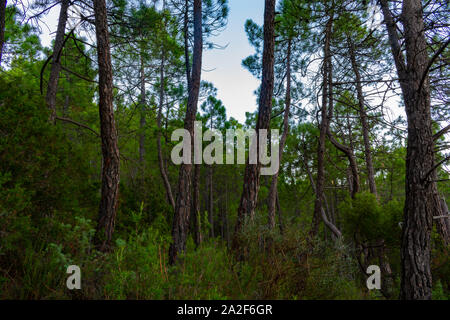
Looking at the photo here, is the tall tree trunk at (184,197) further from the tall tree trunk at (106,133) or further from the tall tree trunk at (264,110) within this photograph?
the tall tree trunk at (106,133)

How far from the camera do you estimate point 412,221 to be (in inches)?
141

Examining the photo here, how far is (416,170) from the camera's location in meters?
3.61

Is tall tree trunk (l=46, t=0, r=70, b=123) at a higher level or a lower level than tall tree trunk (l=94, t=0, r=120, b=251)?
higher

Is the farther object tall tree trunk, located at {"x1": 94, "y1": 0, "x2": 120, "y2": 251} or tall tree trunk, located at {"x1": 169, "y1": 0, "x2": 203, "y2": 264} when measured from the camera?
tall tree trunk, located at {"x1": 169, "y1": 0, "x2": 203, "y2": 264}

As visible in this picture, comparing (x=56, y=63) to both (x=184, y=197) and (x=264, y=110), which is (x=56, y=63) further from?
(x=264, y=110)

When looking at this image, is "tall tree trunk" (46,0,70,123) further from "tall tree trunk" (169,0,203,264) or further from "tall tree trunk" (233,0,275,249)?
"tall tree trunk" (233,0,275,249)

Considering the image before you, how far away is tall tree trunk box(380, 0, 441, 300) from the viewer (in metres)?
3.50

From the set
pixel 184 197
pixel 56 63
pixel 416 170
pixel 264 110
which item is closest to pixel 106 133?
pixel 184 197

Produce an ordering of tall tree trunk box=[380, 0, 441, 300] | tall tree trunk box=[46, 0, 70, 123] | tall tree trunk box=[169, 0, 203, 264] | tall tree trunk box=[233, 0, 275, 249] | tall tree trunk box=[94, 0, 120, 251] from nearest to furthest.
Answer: tall tree trunk box=[380, 0, 441, 300] → tall tree trunk box=[94, 0, 120, 251] → tall tree trunk box=[233, 0, 275, 249] → tall tree trunk box=[169, 0, 203, 264] → tall tree trunk box=[46, 0, 70, 123]

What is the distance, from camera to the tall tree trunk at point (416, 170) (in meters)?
3.50

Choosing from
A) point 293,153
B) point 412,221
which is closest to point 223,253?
point 412,221

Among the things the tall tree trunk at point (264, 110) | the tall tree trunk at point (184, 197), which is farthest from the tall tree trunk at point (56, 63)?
the tall tree trunk at point (264, 110)

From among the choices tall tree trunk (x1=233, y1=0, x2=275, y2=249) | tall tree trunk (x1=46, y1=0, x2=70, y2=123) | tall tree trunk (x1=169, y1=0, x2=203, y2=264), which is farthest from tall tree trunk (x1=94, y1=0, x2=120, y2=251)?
tall tree trunk (x1=46, y1=0, x2=70, y2=123)

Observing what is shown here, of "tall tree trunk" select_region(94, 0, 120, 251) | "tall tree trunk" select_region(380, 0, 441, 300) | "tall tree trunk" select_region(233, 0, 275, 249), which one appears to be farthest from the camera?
"tall tree trunk" select_region(233, 0, 275, 249)
